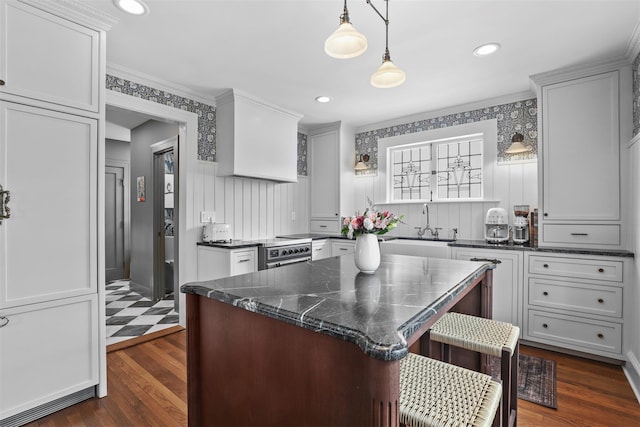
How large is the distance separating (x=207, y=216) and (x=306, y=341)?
271cm

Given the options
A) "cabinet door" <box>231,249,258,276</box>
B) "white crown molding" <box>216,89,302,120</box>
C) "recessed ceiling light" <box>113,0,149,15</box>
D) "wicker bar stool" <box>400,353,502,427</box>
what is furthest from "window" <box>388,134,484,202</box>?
"recessed ceiling light" <box>113,0,149,15</box>

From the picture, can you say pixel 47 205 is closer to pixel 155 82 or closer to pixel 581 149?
pixel 155 82

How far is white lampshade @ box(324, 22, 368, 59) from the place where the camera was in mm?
1404

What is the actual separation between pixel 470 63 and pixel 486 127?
1.11 metres

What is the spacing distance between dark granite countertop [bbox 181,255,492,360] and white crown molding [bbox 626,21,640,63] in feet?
6.54

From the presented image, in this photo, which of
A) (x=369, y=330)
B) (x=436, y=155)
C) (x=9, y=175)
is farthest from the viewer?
(x=436, y=155)

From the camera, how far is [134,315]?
3.68 meters

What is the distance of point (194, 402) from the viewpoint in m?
1.35

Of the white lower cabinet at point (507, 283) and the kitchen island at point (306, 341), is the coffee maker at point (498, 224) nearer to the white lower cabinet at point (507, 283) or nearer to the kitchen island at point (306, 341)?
the white lower cabinet at point (507, 283)

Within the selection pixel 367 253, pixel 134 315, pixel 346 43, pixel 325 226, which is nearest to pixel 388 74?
pixel 346 43

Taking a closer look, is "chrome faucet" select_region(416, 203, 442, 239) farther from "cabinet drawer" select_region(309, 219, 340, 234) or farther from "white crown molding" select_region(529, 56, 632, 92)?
"white crown molding" select_region(529, 56, 632, 92)

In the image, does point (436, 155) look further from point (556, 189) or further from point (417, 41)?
point (417, 41)

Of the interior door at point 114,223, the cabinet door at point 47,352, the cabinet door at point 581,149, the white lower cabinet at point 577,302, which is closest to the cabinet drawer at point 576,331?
the white lower cabinet at point 577,302

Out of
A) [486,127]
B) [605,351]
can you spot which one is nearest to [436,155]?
[486,127]
